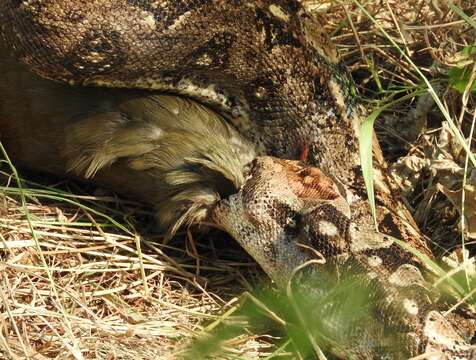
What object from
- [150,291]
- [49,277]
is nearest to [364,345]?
[150,291]

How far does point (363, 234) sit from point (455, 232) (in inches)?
24.1

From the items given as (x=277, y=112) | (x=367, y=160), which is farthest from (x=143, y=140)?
(x=367, y=160)

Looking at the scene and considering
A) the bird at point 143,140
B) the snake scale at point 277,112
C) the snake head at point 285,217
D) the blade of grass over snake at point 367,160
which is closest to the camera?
the blade of grass over snake at point 367,160

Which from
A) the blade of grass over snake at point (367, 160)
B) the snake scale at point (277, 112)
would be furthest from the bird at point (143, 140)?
the blade of grass over snake at point (367, 160)

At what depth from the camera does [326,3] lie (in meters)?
3.90

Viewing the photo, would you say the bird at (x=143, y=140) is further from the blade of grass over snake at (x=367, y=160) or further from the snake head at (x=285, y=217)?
the blade of grass over snake at (x=367, y=160)

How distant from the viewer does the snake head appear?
9.18 feet

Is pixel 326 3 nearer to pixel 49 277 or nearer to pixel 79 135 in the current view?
pixel 79 135

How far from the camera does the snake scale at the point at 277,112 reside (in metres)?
2.68

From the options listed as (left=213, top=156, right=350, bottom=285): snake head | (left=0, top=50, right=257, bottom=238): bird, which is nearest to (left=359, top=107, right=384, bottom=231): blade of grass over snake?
(left=213, top=156, right=350, bottom=285): snake head

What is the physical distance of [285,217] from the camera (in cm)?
286

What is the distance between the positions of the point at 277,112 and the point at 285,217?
1.52 feet

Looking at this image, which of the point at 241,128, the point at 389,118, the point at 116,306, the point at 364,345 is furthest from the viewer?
the point at 389,118

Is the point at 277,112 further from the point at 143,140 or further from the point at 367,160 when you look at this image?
the point at 367,160
